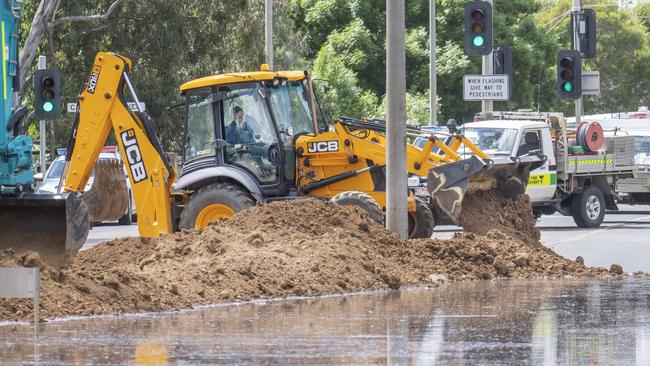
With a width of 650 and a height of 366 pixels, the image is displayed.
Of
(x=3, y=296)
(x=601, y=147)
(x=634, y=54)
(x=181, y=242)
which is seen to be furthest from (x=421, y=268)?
(x=634, y=54)

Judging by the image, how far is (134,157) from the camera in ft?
65.3

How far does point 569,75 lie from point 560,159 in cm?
192

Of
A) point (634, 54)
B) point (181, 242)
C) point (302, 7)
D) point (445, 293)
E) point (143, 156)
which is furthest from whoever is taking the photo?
point (634, 54)

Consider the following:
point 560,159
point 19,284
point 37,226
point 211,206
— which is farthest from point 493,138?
point 19,284

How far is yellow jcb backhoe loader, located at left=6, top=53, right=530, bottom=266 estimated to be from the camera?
20875 mm

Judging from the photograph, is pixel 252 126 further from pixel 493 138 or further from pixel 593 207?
pixel 593 207

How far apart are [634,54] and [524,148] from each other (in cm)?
5721

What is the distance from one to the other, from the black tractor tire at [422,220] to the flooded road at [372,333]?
18.2 feet

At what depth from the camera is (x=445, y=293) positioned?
628 inches

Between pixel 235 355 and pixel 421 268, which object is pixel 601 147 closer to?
pixel 421 268

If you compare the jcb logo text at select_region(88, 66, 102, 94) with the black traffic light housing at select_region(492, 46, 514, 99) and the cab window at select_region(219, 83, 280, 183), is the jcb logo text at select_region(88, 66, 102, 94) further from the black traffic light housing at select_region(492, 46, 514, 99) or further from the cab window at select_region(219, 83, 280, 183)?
the black traffic light housing at select_region(492, 46, 514, 99)

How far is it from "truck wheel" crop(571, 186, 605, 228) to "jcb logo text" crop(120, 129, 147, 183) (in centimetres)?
1279

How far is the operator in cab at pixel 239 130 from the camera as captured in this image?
70.6 ft

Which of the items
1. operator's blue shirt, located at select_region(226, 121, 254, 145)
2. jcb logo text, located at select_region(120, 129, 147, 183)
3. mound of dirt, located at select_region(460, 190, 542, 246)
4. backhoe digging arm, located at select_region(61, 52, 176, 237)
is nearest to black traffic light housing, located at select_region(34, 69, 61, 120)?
backhoe digging arm, located at select_region(61, 52, 176, 237)
